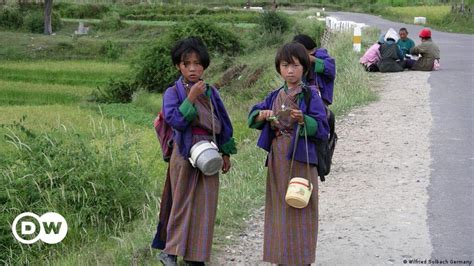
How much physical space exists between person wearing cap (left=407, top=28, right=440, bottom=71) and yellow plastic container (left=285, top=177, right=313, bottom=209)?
1192 cm

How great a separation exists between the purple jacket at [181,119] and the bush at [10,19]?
45.5 metres

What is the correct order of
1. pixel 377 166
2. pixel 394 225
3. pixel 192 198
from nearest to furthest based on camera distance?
pixel 192 198 → pixel 394 225 → pixel 377 166

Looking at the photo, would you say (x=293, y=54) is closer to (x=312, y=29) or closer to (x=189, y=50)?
(x=189, y=50)

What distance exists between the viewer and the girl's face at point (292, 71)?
16.7ft

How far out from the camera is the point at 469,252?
5699 millimetres

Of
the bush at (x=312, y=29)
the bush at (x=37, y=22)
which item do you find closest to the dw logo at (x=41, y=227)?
the bush at (x=312, y=29)

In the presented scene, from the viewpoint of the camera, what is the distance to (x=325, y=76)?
6758mm

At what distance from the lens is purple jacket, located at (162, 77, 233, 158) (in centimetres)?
502

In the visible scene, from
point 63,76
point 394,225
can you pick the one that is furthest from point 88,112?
point 394,225

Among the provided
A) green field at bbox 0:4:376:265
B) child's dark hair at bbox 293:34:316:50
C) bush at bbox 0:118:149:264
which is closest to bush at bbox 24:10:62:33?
green field at bbox 0:4:376:265

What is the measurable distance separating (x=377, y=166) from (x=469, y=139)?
1936 mm

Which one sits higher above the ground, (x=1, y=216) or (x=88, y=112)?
(x=1, y=216)

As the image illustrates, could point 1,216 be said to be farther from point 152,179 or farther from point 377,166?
point 377,166

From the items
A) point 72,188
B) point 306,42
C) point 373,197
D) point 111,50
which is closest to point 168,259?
point 306,42
